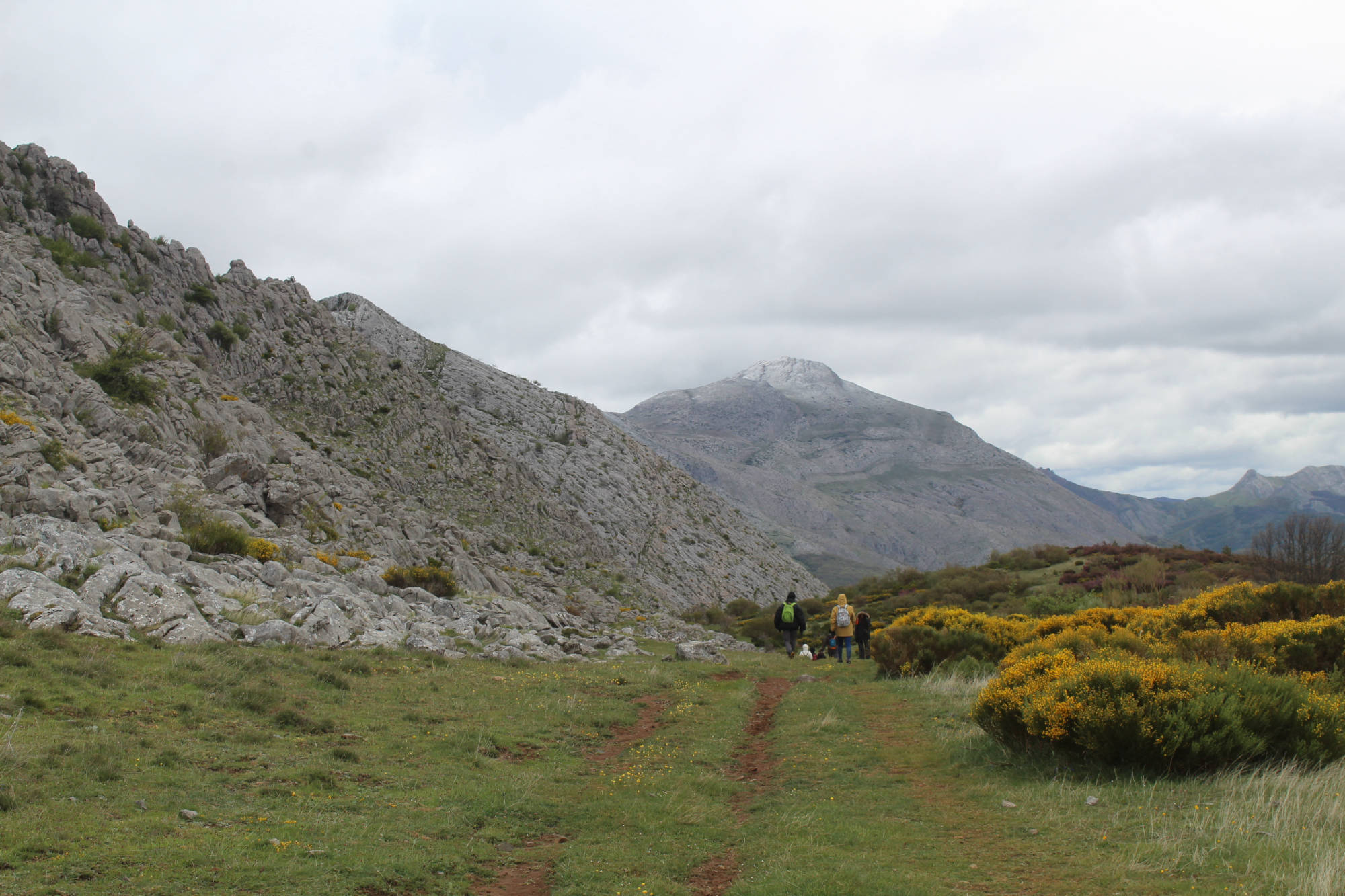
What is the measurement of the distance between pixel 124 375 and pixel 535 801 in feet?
106

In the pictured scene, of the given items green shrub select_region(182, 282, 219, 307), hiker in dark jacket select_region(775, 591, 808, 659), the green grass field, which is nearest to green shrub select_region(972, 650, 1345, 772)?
the green grass field

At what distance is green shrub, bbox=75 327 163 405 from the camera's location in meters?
32.9

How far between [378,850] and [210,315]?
50.8 metres

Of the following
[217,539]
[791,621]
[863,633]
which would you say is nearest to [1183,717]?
[863,633]

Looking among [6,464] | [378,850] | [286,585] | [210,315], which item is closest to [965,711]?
[378,850]

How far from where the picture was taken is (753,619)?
52.0m

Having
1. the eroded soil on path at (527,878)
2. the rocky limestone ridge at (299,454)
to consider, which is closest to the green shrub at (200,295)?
the rocky limestone ridge at (299,454)

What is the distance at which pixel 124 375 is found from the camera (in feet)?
111

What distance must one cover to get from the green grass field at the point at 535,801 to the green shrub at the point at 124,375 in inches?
899

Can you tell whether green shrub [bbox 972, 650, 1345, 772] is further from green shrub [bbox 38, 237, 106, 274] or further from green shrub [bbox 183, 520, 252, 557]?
green shrub [bbox 38, 237, 106, 274]

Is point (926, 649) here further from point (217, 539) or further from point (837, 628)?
point (217, 539)

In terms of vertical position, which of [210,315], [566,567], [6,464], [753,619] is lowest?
[753,619]

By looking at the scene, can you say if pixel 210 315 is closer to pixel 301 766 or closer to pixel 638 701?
pixel 638 701

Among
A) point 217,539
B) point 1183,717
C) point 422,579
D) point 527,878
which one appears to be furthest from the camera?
point 422,579
